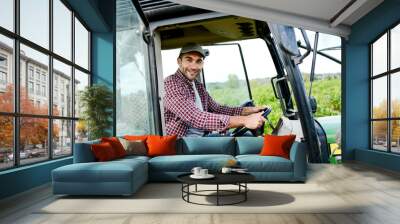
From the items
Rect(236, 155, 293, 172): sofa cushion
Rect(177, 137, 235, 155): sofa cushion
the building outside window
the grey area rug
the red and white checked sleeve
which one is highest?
the building outside window

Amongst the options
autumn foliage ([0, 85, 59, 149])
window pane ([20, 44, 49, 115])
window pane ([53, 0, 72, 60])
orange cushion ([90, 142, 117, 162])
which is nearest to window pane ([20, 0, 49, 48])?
window pane ([20, 44, 49, 115])

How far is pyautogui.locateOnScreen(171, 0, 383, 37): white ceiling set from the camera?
672 cm

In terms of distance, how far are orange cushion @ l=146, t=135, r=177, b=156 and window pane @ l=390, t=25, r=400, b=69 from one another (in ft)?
15.2

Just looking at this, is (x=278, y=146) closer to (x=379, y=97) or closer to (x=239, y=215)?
(x=239, y=215)

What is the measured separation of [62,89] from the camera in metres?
6.53

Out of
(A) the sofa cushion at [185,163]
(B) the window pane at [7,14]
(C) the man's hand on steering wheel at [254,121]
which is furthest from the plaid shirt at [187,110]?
(B) the window pane at [7,14]

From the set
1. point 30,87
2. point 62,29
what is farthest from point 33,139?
point 62,29

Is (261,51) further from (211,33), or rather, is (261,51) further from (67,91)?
(67,91)

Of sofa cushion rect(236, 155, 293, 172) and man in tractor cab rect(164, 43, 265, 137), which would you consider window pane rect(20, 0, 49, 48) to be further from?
sofa cushion rect(236, 155, 293, 172)

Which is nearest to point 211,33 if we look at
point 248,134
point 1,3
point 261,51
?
point 261,51

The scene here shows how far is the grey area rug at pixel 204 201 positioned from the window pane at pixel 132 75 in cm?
333

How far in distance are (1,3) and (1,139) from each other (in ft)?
5.31

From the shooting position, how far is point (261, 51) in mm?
8281

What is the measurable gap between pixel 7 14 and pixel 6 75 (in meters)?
0.75
